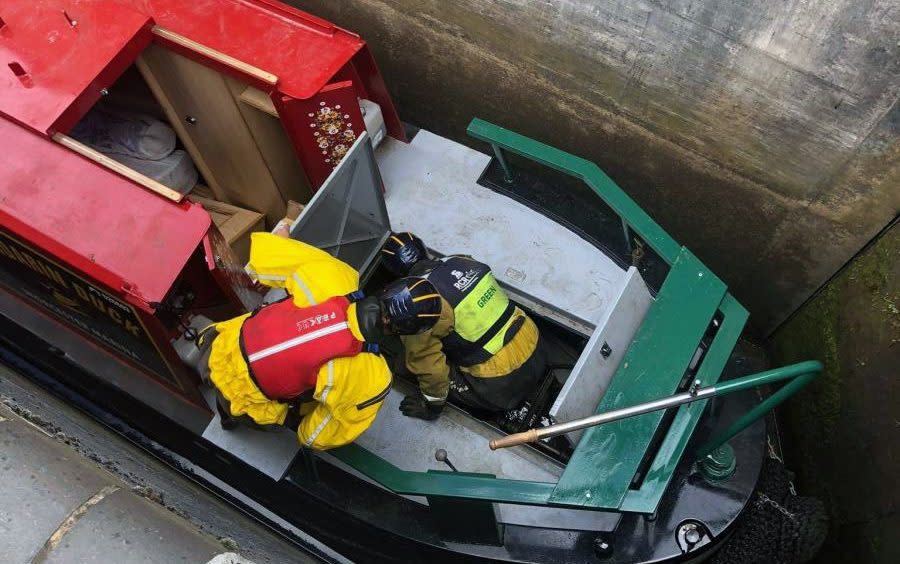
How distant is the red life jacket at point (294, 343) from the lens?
2607mm

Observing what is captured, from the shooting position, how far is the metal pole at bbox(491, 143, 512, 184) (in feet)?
11.9

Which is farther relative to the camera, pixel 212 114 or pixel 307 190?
pixel 307 190

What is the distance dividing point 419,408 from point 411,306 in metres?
0.71

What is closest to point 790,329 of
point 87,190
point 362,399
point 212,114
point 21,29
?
point 362,399

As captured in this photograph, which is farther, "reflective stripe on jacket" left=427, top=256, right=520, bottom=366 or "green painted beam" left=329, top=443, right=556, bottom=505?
"reflective stripe on jacket" left=427, top=256, right=520, bottom=366

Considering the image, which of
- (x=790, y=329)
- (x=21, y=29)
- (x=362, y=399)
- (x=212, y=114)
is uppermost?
(x=790, y=329)

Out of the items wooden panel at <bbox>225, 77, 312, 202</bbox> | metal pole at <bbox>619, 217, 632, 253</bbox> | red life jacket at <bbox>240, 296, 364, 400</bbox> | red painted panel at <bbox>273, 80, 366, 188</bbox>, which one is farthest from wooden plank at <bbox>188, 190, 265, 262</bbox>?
metal pole at <bbox>619, 217, 632, 253</bbox>

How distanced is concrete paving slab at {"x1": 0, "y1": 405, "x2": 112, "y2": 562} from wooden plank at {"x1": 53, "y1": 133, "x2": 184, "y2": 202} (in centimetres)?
104

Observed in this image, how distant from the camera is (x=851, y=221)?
3.55 metres

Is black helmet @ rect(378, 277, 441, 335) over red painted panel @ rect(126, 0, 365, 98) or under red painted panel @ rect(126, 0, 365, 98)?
under

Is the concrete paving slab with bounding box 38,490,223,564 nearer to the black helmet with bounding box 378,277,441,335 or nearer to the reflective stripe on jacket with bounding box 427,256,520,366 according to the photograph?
the black helmet with bounding box 378,277,441,335

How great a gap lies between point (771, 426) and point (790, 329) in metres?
0.90

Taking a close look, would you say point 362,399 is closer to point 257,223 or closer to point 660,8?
point 257,223

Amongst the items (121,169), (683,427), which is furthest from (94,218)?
(683,427)
